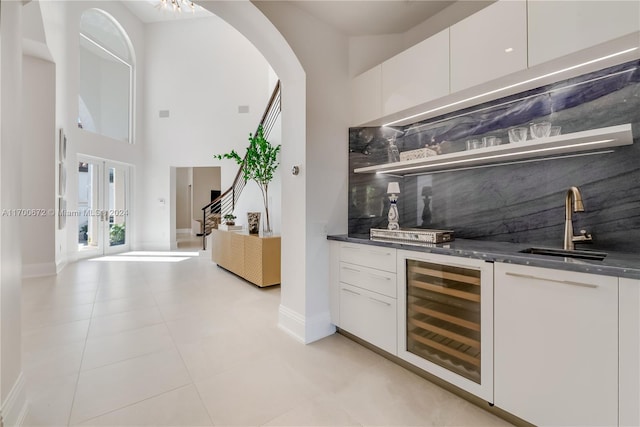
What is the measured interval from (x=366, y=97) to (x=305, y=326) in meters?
2.17

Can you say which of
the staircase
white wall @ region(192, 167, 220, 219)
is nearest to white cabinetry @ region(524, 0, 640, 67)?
the staircase

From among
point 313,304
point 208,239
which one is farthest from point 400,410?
point 208,239

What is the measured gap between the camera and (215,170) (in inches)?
466

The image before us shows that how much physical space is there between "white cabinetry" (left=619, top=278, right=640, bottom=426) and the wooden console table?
357 centimetres

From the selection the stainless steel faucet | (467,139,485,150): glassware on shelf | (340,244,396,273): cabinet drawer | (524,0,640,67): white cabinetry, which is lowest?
(340,244,396,273): cabinet drawer

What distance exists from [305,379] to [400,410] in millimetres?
647

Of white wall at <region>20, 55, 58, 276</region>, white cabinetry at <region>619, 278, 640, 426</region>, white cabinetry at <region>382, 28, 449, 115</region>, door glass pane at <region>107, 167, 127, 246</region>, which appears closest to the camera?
white cabinetry at <region>619, 278, 640, 426</region>

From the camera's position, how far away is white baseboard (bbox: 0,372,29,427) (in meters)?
1.37

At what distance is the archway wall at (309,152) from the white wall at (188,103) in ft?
17.5

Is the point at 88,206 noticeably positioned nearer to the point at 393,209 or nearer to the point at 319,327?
the point at 319,327

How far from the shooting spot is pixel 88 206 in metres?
6.56

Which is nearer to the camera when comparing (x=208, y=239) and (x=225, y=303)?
(x=225, y=303)

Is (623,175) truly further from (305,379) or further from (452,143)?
(305,379)

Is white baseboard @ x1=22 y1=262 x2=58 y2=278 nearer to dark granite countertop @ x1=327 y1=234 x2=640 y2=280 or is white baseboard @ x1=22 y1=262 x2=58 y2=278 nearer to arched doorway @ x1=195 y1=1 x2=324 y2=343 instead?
arched doorway @ x1=195 y1=1 x2=324 y2=343
